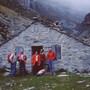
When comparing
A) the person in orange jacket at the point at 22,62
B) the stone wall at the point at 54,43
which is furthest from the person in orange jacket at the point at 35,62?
the stone wall at the point at 54,43

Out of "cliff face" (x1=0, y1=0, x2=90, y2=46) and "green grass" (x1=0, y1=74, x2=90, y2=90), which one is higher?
"cliff face" (x1=0, y1=0, x2=90, y2=46)

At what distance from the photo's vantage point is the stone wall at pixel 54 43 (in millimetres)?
33000

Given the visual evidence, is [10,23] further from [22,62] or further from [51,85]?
[51,85]

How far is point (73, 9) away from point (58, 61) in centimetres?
13170

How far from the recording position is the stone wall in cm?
3300

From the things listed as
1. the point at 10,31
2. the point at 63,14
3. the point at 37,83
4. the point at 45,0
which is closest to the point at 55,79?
the point at 37,83

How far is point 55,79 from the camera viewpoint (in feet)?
79.6

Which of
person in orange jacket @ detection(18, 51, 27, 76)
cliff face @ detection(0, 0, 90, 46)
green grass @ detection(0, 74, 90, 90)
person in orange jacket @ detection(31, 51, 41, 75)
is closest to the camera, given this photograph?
green grass @ detection(0, 74, 90, 90)

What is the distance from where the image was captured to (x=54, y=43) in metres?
33.8

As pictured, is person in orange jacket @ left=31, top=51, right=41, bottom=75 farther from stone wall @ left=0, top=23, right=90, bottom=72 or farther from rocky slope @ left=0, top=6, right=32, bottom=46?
rocky slope @ left=0, top=6, right=32, bottom=46

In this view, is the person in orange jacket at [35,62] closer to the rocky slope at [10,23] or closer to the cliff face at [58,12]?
the rocky slope at [10,23]

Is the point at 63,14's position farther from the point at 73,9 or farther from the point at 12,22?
the point at 12,22

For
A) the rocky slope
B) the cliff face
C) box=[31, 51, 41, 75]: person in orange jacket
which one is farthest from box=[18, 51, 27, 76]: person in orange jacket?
the cliff face

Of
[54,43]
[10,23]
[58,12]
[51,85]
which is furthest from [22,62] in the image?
[58,12]
